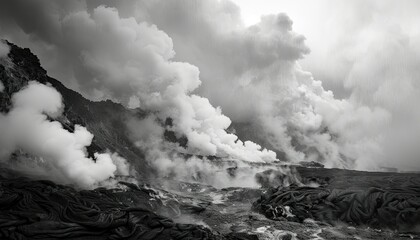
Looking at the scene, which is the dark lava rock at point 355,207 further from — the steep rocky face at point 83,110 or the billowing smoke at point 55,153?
the steep rocky face at point 83,110

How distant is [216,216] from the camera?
1825 cm

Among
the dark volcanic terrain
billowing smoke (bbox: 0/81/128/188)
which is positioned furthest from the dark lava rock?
billowing smoke (bbox: 0/81/128/188)

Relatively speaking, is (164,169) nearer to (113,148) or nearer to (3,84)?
(113,148)

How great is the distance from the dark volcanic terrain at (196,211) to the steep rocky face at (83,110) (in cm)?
19

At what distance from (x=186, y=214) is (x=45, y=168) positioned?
34.4 ft

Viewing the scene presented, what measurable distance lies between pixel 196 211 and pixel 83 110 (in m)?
35.3

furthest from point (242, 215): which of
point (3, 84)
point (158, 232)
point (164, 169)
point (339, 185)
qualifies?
point (164, 169)

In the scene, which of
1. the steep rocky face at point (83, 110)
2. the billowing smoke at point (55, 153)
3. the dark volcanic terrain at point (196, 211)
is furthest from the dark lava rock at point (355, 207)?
the steep rocky face at point (83, 110)

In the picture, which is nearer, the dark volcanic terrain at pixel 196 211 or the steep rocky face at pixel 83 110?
the dark volcanic terrain at pixel 196 211

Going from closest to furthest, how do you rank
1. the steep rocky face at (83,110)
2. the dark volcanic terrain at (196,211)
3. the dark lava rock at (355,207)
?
the dark volcanic terrain at (196,211)
the dark lava rock at (355,207)
the steep rocky face at (83,110)

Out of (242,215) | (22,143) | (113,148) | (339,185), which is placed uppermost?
(113,148)

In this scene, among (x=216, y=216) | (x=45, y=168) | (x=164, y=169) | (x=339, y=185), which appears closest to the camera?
(x=216, y=216)

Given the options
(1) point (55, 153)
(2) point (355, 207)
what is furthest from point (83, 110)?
(2) point (355, 207)

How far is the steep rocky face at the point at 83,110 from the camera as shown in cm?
2874
